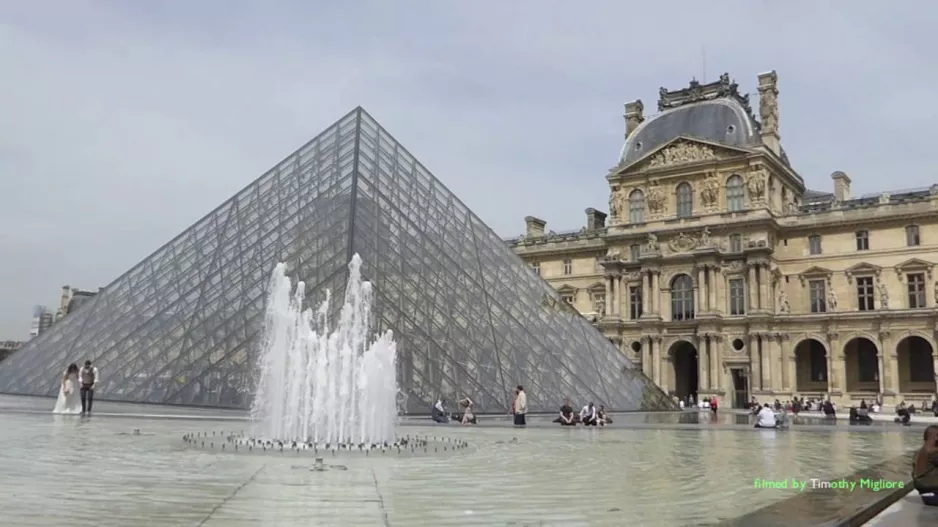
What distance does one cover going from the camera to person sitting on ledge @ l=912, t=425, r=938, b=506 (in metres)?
5.42

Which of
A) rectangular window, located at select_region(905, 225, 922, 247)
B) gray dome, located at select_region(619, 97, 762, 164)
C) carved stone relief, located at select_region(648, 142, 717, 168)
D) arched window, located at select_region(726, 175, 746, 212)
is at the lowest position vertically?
rectangular window, located at select_region(905, 225, 922, 247)

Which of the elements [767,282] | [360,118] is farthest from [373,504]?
[767,282]

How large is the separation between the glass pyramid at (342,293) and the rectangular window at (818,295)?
19.7 metres

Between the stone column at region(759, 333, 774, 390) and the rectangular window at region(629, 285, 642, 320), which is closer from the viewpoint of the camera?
the stone column at region(759, 333, 774, 390)

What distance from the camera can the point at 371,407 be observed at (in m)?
10.9

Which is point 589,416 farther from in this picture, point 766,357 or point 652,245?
point 652,245

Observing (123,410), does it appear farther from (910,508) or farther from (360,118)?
(910,508)

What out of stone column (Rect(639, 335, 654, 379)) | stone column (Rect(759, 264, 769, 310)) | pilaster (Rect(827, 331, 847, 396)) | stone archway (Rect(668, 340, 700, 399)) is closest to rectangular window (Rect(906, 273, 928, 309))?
pilaster (Rect(827, 331, 847, 396))

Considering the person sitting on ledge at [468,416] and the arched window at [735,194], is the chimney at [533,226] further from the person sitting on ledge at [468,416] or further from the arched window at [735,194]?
the person sitting on ledge at [468,416]

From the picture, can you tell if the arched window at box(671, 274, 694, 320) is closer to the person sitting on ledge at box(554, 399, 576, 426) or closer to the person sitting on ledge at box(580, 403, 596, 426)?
the person sitting on ledge at box(580, 403, 596, 426)

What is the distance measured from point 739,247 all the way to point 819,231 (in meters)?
3.79

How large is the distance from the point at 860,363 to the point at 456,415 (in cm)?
2998

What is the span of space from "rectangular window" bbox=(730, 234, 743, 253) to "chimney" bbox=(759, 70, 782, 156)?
5342 mm

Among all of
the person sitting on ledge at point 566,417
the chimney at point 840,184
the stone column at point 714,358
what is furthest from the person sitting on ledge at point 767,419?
the chimney at point 840,184
